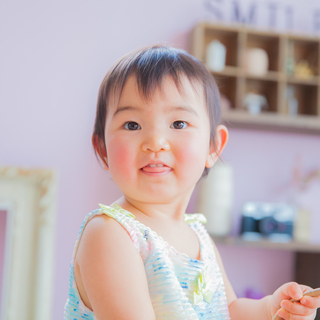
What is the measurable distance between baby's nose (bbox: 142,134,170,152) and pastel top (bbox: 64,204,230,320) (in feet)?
0.32

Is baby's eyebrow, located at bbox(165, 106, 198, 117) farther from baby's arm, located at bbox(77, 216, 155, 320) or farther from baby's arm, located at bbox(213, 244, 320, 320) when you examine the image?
baby's arm, located at bbox(213, 244, 320, 320)

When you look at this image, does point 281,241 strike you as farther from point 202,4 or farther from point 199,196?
point 202,4

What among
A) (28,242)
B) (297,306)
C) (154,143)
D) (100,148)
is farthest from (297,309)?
(28,242)

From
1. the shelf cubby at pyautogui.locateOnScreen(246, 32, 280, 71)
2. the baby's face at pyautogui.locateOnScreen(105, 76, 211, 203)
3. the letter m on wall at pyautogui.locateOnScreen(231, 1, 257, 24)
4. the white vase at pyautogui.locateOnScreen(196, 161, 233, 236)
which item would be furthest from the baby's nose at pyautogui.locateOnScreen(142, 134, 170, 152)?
the letter m on wall at pyautogui.locateOnScreen(231, 1, 257, 24)

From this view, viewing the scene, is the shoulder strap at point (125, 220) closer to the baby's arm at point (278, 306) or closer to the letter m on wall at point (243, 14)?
the baby's arm at point (278, 306)

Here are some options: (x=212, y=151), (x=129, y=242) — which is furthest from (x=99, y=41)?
(x=129, y=242)

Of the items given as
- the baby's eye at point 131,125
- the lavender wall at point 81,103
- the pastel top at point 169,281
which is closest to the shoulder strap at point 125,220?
the pastel top at point 169,281

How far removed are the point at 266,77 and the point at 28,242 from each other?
4.27ft

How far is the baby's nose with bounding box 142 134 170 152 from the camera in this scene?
2.01 feet

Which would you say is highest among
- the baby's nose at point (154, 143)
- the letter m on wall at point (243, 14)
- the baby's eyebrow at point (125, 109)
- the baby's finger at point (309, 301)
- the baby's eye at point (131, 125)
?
the letter m on wall at point (243, 14)

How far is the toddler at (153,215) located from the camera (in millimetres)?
545

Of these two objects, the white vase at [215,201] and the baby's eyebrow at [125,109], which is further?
the white vase at [215,201]

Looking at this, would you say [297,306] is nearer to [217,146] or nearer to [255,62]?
[217,146]

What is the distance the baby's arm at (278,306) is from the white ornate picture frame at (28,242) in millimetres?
1288
